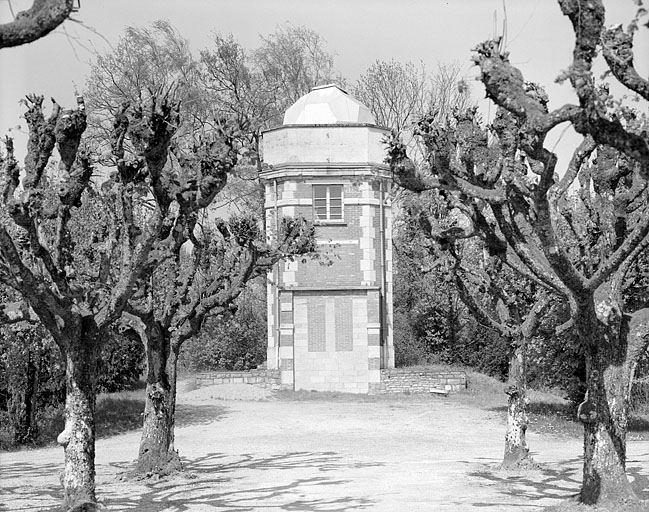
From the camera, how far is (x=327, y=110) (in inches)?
1409

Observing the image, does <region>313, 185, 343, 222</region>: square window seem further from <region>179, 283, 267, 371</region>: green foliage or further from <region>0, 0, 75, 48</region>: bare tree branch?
<region>0, 0, 75, 48</region>: bare tree branch

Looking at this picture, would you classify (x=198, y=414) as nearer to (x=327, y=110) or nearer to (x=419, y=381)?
(x=419, y=381)

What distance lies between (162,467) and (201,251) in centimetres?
403

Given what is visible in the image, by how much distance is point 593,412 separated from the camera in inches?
440

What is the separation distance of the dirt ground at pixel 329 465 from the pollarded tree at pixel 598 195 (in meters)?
2.05

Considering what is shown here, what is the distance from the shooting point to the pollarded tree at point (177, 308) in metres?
15.7

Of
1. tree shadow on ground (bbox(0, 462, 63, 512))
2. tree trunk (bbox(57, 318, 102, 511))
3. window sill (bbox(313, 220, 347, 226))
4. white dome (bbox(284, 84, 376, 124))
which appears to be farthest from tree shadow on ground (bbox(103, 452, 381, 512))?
white dome (bbox(284, 84, 376, 124))

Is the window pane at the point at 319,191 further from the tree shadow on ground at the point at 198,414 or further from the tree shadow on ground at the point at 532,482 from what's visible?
the tree shadow on ground at the point at 532,482

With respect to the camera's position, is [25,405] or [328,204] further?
[328,204]

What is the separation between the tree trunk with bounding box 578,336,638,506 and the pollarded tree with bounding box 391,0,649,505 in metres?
0.01

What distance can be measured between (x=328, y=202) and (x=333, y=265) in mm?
2517

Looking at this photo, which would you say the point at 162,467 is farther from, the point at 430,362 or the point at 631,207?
the point at 430,362

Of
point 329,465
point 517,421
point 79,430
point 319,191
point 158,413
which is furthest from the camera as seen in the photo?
point 319,191

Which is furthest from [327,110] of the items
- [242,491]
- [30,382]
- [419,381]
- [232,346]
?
[242,491]
